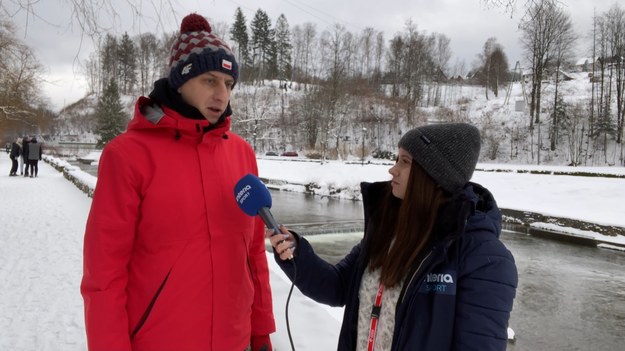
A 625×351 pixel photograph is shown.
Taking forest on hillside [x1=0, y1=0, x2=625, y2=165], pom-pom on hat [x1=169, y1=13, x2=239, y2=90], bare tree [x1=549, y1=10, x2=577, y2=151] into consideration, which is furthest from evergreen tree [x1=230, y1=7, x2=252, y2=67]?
pom-pom on hat [x1=169, y1=13, x2=239, y2=90]

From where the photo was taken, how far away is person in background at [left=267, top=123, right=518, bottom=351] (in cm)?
127

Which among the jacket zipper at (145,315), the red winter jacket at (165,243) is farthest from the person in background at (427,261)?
the jacket zipper at (145,315)

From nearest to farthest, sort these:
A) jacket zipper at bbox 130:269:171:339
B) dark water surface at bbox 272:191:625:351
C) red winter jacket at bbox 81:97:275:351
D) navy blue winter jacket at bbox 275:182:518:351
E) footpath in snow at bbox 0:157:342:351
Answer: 1. navy blue winter jacket at bbox 275:182:518:351
2. red winter jacket at bbox 81:97:275:351
3. jacket zipper at bbox 130:269:171:339
4. footpath in snow at bbox 0:157:342:351
5. dark water surface at bbox 272:191:625:351

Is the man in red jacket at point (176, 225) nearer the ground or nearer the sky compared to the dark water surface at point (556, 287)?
nearer the sky

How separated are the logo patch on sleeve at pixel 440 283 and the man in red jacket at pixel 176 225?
2.47 ft

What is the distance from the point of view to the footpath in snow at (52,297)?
3195 millimetres

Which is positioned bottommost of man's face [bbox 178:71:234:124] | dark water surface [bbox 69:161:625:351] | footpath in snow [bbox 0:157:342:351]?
dark water surface [bbox 69:161:625:351]

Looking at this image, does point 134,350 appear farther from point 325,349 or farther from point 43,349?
point 43,349

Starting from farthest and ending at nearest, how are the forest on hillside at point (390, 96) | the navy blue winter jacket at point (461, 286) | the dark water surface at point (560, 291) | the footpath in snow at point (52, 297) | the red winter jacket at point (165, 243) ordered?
the forest on hillside at point (390, 96), the dark water surface at point (560, 291), the footpath in snow at point (52, 297), the red winter jacket at point (165, 243), the navy blue winter jacket at point (461, 286)

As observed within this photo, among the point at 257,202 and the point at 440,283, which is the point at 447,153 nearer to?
the point at 440,283

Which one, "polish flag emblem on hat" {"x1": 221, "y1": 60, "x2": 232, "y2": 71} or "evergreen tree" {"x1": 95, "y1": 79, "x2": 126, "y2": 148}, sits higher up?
"evergreen tree" {"x1": 95, "y1": 79, "x2": 126, "y2": 148}

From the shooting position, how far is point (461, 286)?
1312 millimetres

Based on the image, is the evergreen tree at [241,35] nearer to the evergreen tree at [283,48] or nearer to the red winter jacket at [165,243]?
the evergreen tree at [283,48]

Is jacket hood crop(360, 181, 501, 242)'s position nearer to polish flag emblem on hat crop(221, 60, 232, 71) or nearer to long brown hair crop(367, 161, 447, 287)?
long brown hair crop(367, 161, 447, 287)
